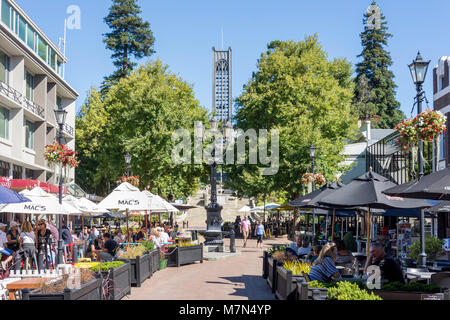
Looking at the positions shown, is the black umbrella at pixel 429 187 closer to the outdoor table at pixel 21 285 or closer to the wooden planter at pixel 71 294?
the wooden planter at pixel 71 294

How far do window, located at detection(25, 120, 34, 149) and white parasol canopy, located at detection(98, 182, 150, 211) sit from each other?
76.0ft

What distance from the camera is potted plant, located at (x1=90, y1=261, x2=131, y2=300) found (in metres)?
10.8

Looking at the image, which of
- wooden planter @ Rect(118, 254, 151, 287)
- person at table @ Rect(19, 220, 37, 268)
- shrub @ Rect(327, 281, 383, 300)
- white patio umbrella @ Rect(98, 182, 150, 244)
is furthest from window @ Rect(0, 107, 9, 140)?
shrub @ Rect(327, 281, 383, 300)

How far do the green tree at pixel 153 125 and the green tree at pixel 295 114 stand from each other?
4.18 m

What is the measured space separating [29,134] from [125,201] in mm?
24477

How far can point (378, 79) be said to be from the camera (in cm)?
7594

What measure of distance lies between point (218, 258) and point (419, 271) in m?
12.7

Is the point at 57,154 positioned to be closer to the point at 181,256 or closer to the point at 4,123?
the point at 181,256

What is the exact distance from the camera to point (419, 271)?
11.1 metres

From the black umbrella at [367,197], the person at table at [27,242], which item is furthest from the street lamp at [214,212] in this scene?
the black umbrella at [367,197]

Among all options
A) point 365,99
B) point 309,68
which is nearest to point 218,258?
point 309,68

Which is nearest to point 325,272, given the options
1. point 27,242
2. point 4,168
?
point 27,242

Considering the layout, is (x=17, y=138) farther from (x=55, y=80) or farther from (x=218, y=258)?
(x=218, y=258)

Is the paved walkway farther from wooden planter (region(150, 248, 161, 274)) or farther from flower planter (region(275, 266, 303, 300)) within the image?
flower planter (region(275, 266, 303, 300))
